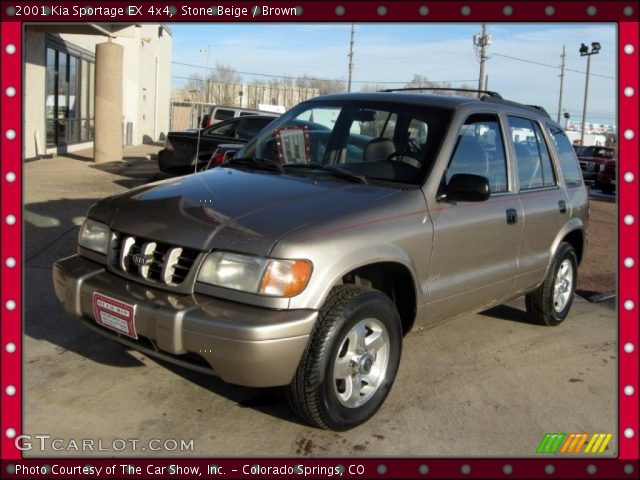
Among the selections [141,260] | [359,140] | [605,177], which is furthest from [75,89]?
[141,260]

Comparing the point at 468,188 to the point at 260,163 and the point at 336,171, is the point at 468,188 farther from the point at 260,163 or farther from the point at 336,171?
the point at 260,163

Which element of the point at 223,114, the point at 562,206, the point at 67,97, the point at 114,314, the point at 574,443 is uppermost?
the point at 67,97

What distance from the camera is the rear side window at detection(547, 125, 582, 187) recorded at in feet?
18.6

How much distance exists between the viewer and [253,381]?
315cm

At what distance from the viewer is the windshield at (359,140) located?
13.9ft

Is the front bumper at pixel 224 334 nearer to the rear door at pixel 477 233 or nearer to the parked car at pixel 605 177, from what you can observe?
the rear door at pixel 477 233

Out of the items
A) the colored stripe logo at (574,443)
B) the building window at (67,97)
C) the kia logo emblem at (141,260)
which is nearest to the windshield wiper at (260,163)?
the kia logo emblem at (141,260)

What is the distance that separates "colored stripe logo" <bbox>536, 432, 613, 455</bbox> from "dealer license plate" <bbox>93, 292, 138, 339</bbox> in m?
2.29

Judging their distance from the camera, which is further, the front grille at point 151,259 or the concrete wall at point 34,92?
the concrete wall at point 34,92

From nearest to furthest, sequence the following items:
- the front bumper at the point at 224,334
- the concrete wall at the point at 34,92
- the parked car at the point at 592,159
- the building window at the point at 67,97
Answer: the front bumper at the point at 224,334 < the concrete wall at the point at 34,92 < the building window at the point at 67,97 < the parked car at the point at 592,159

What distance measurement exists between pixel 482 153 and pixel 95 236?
8.83 ft

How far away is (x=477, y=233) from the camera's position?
14.3ft

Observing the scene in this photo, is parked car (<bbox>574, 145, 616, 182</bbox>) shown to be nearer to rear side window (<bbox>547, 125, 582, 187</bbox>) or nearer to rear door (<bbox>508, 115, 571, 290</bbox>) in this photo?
rear side window (<bbox>547, 125, 582, 187</bbox>)

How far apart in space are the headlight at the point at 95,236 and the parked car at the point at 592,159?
21839mm
